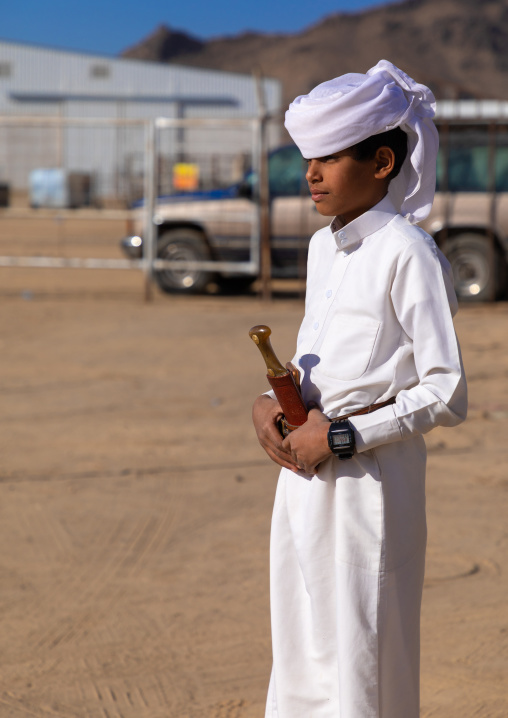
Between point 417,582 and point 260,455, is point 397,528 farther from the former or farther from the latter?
point 260,455

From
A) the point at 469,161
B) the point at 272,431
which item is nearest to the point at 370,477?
the point at 272,431

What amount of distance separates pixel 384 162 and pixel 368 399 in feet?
1.75

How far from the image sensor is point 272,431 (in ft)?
7.18

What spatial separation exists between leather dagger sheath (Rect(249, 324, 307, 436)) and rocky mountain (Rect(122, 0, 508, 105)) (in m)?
98.4

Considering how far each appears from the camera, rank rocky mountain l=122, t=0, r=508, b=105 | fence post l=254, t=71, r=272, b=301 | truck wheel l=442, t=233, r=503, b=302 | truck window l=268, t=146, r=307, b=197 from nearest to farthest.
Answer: truck wheel l=442, t=233, r=503, b=302 → fence post l=254, t=71, r=272, b=301 → truck window l=268, t=146, r=307, b=197 → rocky mountain l=122, t=0, r=508, b=105

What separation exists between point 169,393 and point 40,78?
3961 cm

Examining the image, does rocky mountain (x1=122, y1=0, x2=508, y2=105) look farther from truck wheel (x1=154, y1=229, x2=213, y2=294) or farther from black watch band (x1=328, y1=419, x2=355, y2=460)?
black watch band (x1=328, y1=419, x2=355, y2=460)

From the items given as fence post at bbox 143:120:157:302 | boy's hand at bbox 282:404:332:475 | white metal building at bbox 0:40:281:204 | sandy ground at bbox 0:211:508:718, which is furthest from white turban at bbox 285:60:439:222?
white metal building at bbox 0:40:281:204

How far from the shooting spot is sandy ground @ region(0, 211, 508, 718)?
3170 millimetres

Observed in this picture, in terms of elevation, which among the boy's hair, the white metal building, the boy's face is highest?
the white metal building

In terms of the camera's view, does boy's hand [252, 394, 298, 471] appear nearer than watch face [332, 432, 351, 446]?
No

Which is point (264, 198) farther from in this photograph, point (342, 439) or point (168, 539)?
point (342, 439)

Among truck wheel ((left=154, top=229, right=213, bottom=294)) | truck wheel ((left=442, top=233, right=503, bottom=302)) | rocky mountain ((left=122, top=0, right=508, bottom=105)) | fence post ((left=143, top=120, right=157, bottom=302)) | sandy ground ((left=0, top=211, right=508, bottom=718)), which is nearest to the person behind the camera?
sandy ground ((left=0, top=211, right=508, bottom=718))

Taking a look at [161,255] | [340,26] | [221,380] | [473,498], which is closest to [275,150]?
[161,255]
